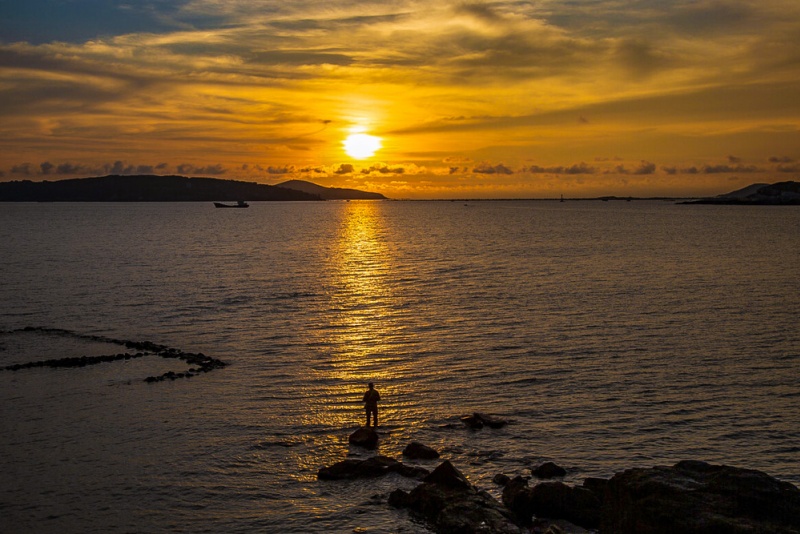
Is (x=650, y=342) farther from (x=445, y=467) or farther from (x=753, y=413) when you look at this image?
(x=445, y=467)

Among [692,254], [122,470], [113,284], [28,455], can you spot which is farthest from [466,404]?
[692,254]

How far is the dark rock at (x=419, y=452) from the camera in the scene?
935 inches

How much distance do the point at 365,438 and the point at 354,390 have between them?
7092mm

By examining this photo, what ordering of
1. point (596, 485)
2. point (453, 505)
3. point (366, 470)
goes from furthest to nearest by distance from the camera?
point (366, 470) < point (596, 485) < point (453, 505)

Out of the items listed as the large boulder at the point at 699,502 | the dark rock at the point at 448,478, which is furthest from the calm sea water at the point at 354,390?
the large boulder at the point at 699,502

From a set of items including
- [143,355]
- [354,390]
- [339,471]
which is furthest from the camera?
[143,355]

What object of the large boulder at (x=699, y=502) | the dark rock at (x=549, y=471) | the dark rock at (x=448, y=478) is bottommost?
the dark rock at (x=549, y=471)

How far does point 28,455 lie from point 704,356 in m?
34.1

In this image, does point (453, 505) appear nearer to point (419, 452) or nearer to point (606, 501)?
point (606, 501)

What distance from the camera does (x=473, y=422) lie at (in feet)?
88.2

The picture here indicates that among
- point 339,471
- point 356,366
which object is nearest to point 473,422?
→ point 339,471

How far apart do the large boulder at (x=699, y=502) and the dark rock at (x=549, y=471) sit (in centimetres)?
462

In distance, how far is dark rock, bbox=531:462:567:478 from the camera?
21.9 m

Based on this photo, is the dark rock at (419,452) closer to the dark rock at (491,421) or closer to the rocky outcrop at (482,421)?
the rocky outcrop at (482,421)
